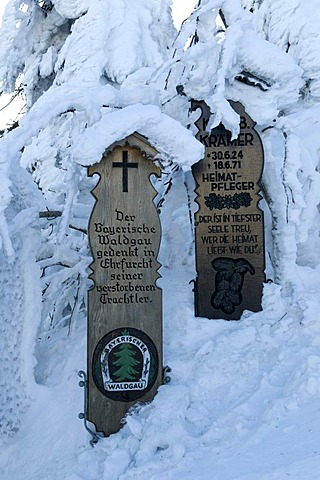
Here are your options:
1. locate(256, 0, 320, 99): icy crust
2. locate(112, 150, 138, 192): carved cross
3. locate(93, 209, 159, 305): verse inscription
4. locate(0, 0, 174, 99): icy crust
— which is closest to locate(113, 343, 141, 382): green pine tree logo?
locate(93, 209, 159, 305): verse inscription

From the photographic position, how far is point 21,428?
15.0ft

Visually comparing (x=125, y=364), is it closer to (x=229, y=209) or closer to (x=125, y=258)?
(x=125, y=258)

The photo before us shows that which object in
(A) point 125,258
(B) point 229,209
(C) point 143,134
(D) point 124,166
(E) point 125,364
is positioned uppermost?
(C) point 143,134

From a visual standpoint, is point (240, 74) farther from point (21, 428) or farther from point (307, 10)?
point (21, 428)

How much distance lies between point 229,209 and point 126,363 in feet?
5.86

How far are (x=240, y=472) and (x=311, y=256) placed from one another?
329cm

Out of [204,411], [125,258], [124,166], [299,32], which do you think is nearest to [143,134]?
[124,166]

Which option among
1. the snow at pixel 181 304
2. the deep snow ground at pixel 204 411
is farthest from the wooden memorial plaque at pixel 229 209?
the deep snow ground at pixel 204 411

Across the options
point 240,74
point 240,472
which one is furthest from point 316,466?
point 240,74

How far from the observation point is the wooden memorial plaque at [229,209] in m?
5.40

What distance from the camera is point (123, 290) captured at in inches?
174

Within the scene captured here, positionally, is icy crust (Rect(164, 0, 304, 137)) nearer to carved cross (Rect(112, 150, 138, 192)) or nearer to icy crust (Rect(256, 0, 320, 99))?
carved cross (Rect(112, 150, 138, 192))

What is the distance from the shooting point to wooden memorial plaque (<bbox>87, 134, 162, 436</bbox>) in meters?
4.35

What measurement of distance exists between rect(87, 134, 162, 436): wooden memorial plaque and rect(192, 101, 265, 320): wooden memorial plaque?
104 centimetres
